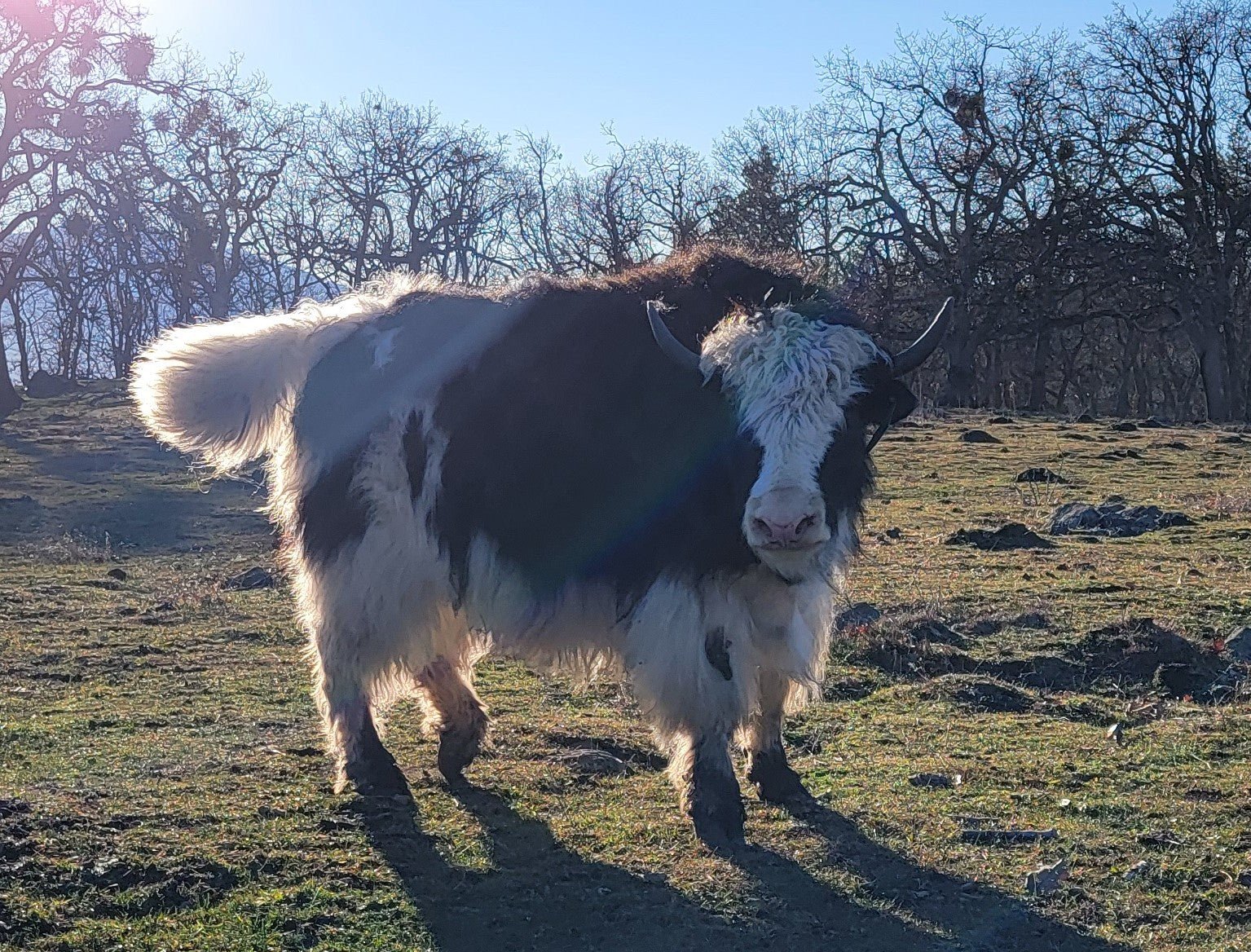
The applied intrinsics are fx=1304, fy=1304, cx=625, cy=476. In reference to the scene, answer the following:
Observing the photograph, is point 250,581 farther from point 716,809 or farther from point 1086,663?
point 716,809

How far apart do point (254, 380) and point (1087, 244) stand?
25.3m

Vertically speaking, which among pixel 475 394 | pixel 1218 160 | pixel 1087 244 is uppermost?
pixel 1218 160

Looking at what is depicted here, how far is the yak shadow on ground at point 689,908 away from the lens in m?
3.28

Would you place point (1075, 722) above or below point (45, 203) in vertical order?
below

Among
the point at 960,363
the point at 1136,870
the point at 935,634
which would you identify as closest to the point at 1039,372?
the point at 960,363

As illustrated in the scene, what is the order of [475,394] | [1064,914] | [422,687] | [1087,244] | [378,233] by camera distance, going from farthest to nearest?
[378,233], [1087,244], [422,687], [475,394], [1064,914]

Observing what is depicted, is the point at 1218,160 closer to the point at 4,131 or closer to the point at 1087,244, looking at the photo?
the point at 1087,244

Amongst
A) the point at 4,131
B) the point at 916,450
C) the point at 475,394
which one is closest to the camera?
the point at 475,394

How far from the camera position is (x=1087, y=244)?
27.5 metres

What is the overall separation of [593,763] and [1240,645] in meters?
3.13

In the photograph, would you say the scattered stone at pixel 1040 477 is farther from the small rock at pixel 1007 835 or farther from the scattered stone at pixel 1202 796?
the small rock at pixel 1007 835

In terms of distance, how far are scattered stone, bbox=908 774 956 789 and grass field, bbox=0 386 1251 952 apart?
0.02 m

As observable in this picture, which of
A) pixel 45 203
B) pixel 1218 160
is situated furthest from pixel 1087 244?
pixel 45 203

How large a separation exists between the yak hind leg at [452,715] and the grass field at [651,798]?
3.9 inches
